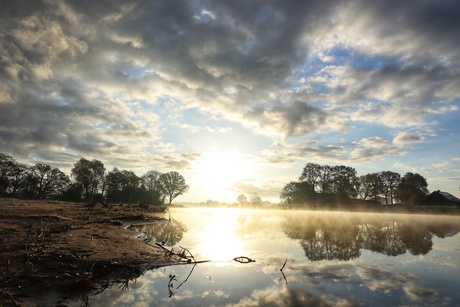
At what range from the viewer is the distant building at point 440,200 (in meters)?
68.8

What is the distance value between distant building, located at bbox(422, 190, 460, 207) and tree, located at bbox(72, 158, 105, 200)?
350 ft

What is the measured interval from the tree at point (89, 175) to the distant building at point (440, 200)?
4196 inches

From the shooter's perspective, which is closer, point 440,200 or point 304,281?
point 304,281

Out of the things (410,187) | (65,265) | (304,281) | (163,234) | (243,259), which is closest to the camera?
(304,281)

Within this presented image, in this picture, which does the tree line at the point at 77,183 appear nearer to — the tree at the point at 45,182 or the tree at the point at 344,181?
the tree at the point at 45,182

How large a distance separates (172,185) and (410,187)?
90873mm

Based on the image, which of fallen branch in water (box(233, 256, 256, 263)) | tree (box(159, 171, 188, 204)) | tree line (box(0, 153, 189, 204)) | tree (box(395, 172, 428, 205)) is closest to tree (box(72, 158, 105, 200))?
tree line (box(0, 153, 189, 204))

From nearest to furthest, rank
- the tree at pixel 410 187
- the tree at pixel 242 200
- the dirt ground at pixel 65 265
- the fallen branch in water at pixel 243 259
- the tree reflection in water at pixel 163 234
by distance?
the dirt ground at pixel 65 265
the fallen branch in water at pixel 243 259
the tree reflection in water at pixel 163 234
the tree at pixel 410 187
the tree at pixel 242 200

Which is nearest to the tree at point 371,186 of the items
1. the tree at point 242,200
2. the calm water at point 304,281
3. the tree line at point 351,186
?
the tree line at point 351,186

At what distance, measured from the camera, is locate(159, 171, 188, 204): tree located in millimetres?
106125

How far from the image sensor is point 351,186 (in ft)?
293

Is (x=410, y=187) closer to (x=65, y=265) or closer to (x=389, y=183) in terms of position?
Answer: (x=389, y=183)

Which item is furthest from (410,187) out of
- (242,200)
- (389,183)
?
(242,200)

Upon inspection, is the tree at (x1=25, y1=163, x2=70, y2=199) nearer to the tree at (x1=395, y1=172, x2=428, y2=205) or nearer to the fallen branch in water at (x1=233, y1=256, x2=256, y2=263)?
the fallen branch in water at (x1=233, y1=256, x2=256, y2=263)
